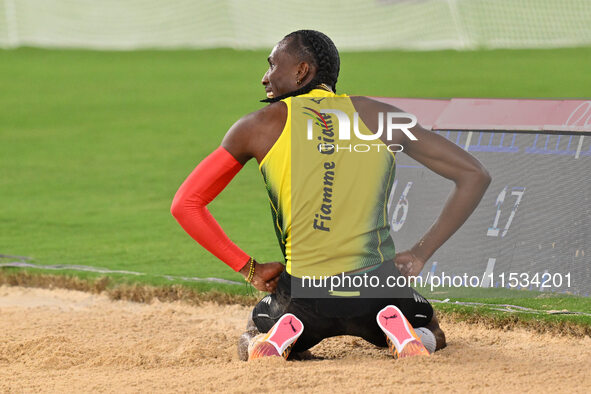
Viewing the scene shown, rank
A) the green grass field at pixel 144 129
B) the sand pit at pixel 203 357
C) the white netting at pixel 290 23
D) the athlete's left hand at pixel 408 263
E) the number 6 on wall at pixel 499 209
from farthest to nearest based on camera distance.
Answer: the white netting at pixel 290 23 → the green grass field at pixel 144 129 → the number 6 on wall at pixel 499 209 → the athlete's left hand at pixel 408 263 → the sand pit at pixel 203 357

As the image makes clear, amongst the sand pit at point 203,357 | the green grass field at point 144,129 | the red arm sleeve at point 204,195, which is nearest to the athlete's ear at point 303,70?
the red arm sleeve at point 204,195

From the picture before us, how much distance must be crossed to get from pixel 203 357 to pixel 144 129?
9.62 metres

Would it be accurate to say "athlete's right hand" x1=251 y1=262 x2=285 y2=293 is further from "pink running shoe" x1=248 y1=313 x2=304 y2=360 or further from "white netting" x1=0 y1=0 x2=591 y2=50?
"white netting" x1=0 y1=0 x2=591 y2=50

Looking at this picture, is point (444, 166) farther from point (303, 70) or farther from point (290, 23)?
point (290, 23)

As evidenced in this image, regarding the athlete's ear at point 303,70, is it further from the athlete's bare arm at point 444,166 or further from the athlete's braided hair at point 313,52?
the athlete's bare arm at point 444,166

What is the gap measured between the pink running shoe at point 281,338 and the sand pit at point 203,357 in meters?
0.06

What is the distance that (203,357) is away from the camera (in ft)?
15.7

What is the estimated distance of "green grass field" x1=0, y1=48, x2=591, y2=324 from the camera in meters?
8.09

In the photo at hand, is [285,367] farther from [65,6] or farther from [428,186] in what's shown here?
[65,6]

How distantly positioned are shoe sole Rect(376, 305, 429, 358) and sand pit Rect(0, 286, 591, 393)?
68 mm

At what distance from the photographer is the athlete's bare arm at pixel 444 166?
4.07 metres

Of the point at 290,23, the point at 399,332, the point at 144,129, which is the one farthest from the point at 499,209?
the point at 290,23

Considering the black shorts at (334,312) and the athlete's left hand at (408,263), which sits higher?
the athlete's left hand at (408,263)

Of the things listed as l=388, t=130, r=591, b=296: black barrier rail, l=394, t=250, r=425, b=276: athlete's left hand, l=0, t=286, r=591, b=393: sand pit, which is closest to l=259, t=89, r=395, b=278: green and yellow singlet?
l=394, t=250, r=425, b=276: athlete's left hand
